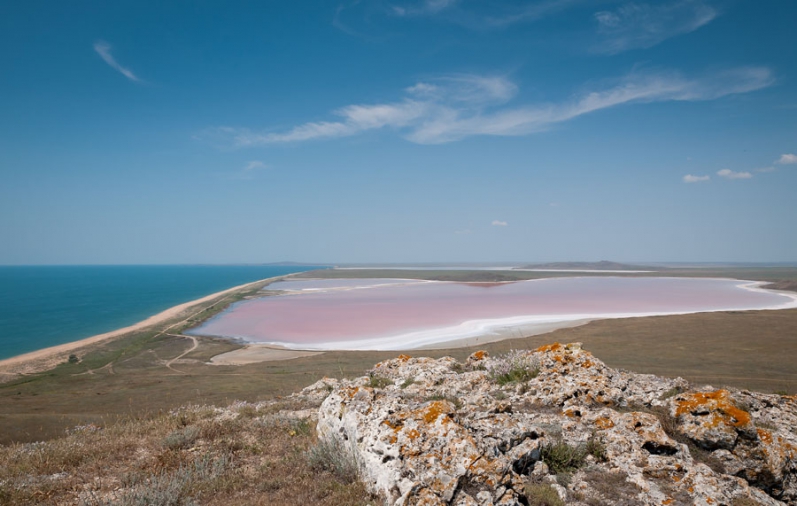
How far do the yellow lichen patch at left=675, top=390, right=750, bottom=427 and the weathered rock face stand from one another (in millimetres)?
18

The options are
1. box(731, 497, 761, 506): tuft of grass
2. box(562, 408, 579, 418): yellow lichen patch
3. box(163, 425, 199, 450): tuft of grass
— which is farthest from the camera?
box(562, 408, 579, 418): yellow lichen patch

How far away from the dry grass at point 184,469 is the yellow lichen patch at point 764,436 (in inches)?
252

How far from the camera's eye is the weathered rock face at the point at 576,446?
449 cm

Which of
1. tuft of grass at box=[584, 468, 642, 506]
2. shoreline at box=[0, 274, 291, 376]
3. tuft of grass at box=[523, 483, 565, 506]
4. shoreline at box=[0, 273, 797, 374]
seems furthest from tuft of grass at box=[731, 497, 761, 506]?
shoreline at box=[0, 274, 291, 376]

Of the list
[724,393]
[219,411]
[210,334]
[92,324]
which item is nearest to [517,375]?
[724,393]

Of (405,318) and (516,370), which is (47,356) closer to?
(405,318)

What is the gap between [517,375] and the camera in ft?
33.2

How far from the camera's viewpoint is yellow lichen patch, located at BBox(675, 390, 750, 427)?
6299mm

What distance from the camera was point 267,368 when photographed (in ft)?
86.3

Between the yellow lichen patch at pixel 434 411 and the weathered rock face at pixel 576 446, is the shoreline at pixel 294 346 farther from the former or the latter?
the yellow lichen patch at pixel 434 411

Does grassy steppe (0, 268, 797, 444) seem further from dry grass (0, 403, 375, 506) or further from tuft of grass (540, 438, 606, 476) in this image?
tuft of grass (540, 438, 606, 476)

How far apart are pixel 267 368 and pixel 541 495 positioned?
24.6 m

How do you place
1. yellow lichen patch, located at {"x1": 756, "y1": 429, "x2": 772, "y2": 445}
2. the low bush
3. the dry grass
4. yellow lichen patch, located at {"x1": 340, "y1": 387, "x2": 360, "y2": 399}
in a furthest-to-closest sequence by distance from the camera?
the low bush
yellow lichen patch, located at {"x1": 340, "y1": 387, "x2": 360, "y2": 399}
yellow lichen patch, located at {"x1": 756, "y1": 429, "x2": 772, "y2": 445}
the dry grass

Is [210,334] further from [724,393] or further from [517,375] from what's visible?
[724,393]
